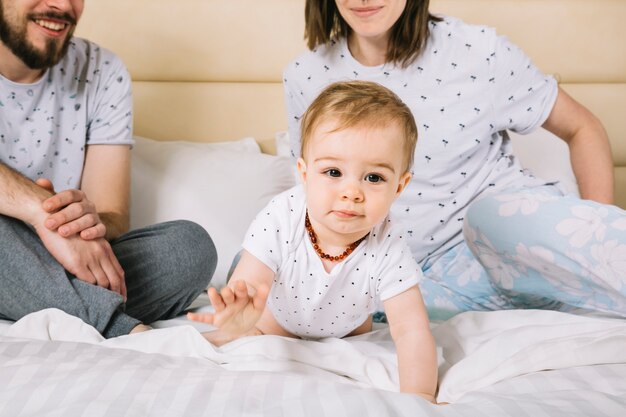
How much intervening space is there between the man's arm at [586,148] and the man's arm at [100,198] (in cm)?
99

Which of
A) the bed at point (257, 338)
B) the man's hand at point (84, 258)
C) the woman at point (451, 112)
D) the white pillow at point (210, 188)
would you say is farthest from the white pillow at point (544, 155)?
the man's hand at point (84, 258)

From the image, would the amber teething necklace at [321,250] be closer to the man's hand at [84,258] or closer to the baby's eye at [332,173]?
the baby's eye at [332,173]

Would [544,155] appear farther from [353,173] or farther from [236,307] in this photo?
[236,307]

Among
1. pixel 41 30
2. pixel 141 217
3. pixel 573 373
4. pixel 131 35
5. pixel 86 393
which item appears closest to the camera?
pixel 86 393

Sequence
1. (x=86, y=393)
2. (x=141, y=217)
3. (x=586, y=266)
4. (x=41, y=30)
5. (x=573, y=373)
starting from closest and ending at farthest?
(x=86, y=393), (x=573, y=373), (x=586, y=266), (x=41, y=30), (x=141, y=217)

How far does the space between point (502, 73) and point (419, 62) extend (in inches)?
7.2

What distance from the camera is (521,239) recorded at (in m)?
1.35

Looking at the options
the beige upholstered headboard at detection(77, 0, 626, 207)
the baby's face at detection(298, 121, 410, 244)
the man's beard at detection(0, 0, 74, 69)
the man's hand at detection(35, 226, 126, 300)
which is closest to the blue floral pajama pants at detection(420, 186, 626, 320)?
the baby's face at detection(298, 121, 410, 244)

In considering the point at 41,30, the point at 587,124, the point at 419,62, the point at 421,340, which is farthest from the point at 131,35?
the point at 421,340

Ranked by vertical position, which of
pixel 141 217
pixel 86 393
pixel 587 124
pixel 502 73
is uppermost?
pixel 502 73

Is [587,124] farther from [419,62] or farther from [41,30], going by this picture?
[41,30]

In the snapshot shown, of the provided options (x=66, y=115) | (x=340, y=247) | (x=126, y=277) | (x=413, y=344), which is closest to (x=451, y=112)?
(x=340, y=247)

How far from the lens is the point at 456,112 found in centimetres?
159

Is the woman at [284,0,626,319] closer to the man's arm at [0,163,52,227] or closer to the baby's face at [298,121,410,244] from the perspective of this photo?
the baby's face at [298,121,410,244]
